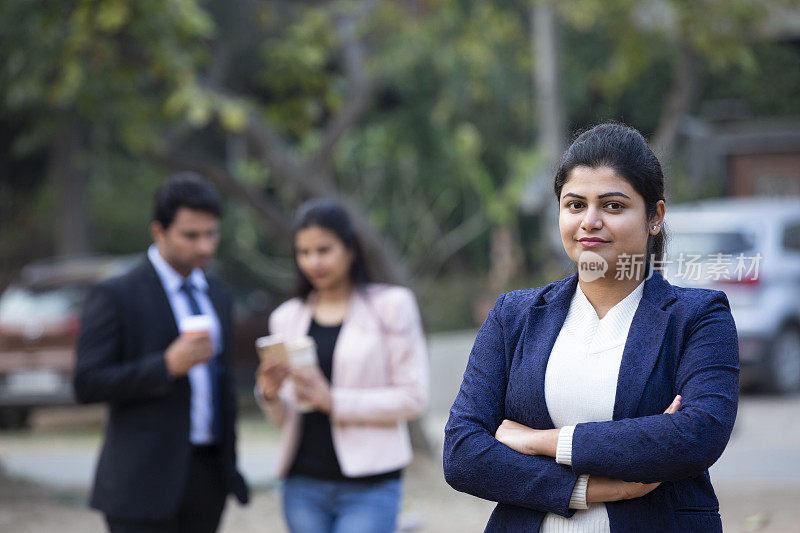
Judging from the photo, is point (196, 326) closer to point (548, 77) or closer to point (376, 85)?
point (376, 85)

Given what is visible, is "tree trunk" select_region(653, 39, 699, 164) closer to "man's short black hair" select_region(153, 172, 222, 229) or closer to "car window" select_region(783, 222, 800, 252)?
"car window" select_region(783, 222, 800, 252)

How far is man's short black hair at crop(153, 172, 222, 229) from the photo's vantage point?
399 cm

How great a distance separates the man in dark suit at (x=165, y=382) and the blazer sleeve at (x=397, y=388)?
1.51 feet

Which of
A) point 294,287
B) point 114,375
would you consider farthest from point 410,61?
point 114,375

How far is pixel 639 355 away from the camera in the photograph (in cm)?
226

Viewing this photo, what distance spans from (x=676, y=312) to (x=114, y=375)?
2.20 meters

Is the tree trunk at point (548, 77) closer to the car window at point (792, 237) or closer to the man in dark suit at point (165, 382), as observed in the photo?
the car window at point (792, 237)

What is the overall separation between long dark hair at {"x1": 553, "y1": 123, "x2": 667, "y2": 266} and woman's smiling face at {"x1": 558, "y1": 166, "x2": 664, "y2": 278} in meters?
0.02

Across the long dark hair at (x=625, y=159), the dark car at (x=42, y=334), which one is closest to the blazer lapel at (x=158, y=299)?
the long dark hair at (x=625, y=159)

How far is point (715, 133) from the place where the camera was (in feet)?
70.7

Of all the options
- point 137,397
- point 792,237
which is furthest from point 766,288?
point 137,397

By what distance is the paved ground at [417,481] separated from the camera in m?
7.08

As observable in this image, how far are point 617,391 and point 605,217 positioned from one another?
37 cm

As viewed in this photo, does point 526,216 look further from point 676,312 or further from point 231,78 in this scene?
point 676,312
